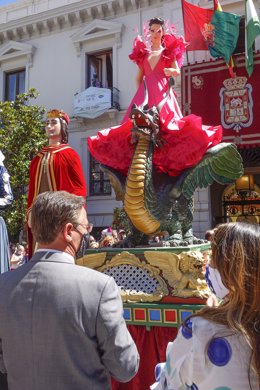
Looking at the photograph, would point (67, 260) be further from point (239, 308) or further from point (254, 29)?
point (254, 29)

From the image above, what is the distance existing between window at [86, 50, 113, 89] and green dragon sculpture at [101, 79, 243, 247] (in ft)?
36.3

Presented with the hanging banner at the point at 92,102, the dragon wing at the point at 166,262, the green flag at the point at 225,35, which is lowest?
the dragon wing at the point at 166,262

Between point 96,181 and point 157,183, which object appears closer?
point 157,183

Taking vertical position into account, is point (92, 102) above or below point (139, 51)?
above

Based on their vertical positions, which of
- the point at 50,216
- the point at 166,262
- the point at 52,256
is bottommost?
the point at 166,262

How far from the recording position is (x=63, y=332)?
1320 millimetres

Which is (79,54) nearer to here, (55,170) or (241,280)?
(55,170)

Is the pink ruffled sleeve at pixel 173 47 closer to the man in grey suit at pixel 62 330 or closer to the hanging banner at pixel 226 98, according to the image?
the man in grey suit at pixel 62 330

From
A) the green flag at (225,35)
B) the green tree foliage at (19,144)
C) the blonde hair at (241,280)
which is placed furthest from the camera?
the green tree foliage at (19,144)

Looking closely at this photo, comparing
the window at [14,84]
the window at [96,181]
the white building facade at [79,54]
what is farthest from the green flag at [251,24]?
the window at [14,84]

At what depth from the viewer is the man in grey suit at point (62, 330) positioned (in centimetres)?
132

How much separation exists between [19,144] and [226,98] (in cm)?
587

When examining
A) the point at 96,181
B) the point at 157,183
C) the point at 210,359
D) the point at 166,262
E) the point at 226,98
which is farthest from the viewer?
the point at 96,181

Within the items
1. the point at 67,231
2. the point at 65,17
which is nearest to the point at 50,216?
the point at 67,231
